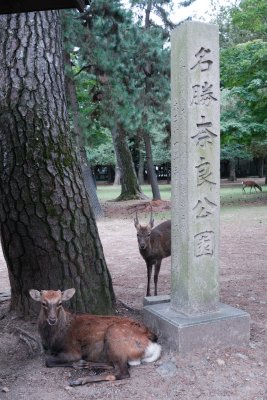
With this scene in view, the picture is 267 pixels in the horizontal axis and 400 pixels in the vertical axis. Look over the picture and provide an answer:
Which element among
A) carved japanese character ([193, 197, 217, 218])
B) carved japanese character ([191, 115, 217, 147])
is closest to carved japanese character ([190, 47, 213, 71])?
carved japanese character ([191, 115, 217, 147])

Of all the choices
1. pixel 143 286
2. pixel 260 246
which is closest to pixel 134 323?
pixel 143 286

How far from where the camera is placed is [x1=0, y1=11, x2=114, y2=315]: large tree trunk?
177 inches

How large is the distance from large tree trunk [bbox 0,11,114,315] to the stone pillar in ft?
3.46

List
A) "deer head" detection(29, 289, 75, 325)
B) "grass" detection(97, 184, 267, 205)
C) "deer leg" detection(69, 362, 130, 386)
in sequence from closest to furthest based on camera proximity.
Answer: "deer leg" detection(69, 362, 130, 386), "deer head" detection(29, 289, 75, 325), "grass" detection(97, 184, 267, 205)

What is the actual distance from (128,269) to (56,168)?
355 cm

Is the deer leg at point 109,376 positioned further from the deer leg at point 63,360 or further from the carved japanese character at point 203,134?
the carved japanese character at point 203,134

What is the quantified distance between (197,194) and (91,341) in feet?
5.10

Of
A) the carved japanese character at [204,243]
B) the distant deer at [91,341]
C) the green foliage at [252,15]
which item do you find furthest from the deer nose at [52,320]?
the green foliage at [252,15]

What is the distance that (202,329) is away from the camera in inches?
153

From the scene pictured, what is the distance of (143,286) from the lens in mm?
6520

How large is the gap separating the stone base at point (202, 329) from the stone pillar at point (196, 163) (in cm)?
14

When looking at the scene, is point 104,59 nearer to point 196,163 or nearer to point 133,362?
point 196,163

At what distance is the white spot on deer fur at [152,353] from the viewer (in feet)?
12.4

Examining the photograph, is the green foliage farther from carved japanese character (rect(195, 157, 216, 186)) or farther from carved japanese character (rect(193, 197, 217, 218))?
carved japanese character (rect(193, 197, 217, 218))
